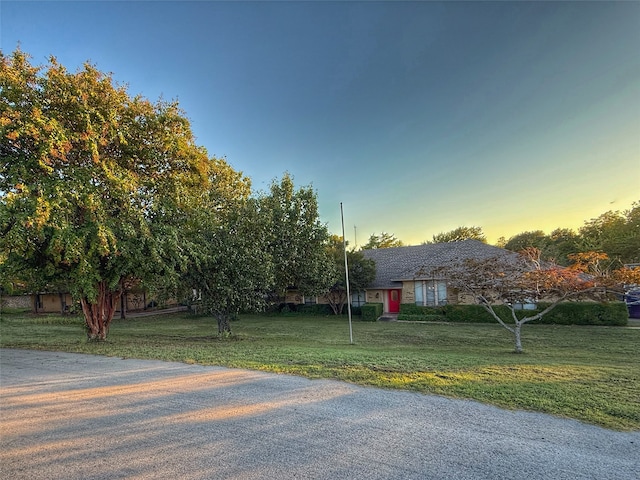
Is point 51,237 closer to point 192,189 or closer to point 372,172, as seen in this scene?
point 192,189

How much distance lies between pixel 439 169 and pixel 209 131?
1199 cm

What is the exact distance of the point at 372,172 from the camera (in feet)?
65.4

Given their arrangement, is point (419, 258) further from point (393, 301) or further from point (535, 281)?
point (535, 281)

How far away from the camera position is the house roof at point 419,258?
2481 cm

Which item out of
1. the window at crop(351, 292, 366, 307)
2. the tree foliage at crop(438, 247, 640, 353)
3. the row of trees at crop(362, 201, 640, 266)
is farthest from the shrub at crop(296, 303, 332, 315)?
the row of trees at crop(362, 201, 640, 266)

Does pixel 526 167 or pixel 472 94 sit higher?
pixel 472 94

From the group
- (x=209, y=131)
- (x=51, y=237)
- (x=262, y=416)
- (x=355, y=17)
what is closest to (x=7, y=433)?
(x=262, y=416)

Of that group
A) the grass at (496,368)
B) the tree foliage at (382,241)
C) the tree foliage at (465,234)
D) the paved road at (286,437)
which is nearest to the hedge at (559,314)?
the grass at (496,368)

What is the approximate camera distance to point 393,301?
26250mm

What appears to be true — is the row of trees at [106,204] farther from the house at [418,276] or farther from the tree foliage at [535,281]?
the house at [418,276]

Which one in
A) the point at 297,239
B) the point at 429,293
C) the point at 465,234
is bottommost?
the point at 429,293

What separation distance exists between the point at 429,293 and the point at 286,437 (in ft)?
71.4

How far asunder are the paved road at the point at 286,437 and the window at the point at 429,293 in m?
19.2

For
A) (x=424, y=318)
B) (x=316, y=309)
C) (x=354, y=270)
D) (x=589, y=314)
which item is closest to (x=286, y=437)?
(x=424, y=318)
